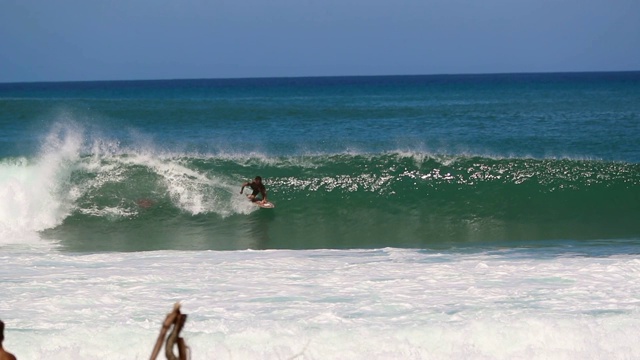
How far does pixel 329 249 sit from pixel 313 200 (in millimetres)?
5141

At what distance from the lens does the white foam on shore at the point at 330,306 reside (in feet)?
26.5

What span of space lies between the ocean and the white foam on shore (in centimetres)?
3

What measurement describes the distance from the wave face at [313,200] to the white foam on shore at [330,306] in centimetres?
322

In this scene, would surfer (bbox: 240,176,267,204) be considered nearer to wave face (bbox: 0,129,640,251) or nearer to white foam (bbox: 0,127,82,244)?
wave face (bbox: 0,129,640,251)

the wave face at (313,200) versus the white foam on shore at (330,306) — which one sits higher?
the white foam on shore at (330,306)

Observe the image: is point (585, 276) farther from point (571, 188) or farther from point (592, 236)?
point (571, 188)

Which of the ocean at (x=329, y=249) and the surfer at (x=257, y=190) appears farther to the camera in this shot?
the surfer at (x=257, y=190)

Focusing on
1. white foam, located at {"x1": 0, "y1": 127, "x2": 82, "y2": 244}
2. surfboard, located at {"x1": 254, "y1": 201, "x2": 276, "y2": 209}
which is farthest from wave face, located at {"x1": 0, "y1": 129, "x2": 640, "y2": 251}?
surfboard, located at {"x1": 254, "y1": 201, "x2": 276, "y2": 209}

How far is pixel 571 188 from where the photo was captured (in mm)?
19453

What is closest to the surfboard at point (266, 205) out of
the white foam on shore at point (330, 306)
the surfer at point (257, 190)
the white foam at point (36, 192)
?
the surfer at point (257, 190)

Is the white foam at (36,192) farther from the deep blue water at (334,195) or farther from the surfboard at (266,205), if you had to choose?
the surfboard at (266,205)

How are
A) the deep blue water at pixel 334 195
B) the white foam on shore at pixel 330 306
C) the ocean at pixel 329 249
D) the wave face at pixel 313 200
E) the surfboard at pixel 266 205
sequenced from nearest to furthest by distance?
the white foam on shore at pixel 330 306
the ocean at pixel 329 249
the wave face at pixel 313 200
the deep blue water at pixel 334 195
the surfboard at pixel 266 205

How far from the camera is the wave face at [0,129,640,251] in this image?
1563 centimetres

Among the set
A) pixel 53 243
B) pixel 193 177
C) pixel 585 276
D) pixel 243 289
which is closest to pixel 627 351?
pixel 585 276
